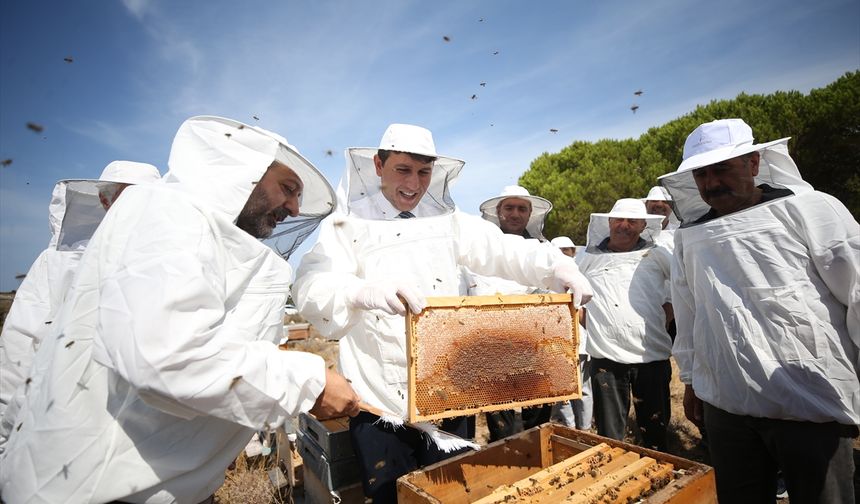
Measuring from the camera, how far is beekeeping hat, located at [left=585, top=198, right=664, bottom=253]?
17.0ft

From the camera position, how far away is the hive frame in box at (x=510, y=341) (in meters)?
2.14

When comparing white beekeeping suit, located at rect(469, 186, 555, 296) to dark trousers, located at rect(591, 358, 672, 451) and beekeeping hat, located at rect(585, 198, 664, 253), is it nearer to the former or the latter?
beekeeping hat, located at rect(585, 198, 664, 253)

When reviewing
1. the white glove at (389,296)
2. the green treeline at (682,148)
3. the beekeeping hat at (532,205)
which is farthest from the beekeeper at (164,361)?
the green treeline at (682,148)

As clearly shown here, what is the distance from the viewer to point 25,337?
3240 millimetres

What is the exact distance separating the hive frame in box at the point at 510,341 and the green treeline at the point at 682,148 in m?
14.4

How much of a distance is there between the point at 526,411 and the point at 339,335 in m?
4.02

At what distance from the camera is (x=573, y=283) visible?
271cm

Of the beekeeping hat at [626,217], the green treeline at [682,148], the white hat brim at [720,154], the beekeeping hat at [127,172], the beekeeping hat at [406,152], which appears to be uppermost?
the green treeline at [682,148]

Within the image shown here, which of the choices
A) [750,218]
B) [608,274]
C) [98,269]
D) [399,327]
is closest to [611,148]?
[608,274]

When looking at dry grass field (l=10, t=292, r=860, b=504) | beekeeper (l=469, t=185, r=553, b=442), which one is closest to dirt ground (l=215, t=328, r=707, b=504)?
dry grass field (l=10, t=292, r=860, b=504)

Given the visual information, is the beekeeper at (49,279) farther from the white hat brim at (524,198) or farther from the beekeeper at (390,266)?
the white hat brim at (524,198)

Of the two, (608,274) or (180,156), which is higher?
(180,156)

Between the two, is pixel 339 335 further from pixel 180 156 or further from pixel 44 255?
pixel 44 255

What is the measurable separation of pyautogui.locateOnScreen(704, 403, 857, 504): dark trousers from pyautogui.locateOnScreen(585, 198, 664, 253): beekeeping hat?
282 centimetres
